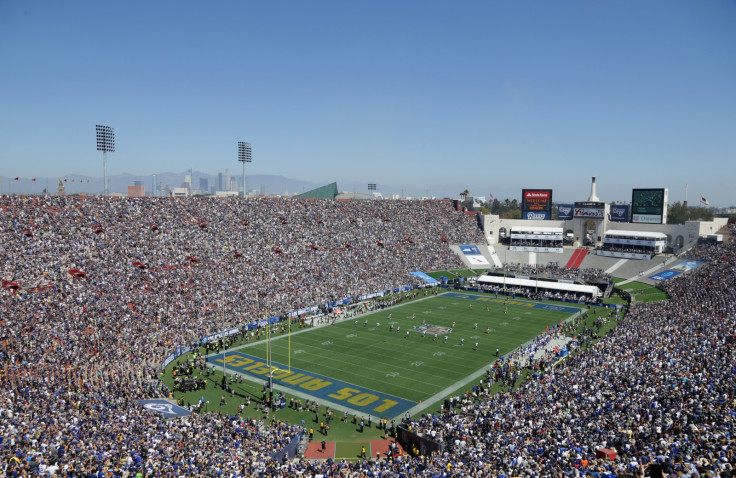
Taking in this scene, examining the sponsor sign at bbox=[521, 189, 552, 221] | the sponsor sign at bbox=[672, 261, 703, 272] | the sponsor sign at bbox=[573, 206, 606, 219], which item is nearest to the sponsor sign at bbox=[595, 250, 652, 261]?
the sponsor sign at bbox=[672, 261, 703, 272]

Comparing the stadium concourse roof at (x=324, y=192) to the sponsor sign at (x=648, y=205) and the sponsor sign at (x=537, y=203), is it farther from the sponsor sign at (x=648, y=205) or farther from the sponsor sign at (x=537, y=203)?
the sponsor sign at (x=648, y=205)

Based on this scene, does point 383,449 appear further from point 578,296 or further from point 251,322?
point 578,296

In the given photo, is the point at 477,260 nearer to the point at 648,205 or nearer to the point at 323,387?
the point at 648,205

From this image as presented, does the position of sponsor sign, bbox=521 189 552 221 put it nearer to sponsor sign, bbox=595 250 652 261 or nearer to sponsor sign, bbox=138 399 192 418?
sponsor sign, bbox=595 250 652 261

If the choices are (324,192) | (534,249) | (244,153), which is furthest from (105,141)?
(534,249)

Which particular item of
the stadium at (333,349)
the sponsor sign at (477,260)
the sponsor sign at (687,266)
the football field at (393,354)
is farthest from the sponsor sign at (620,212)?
the football field at (393,354)
